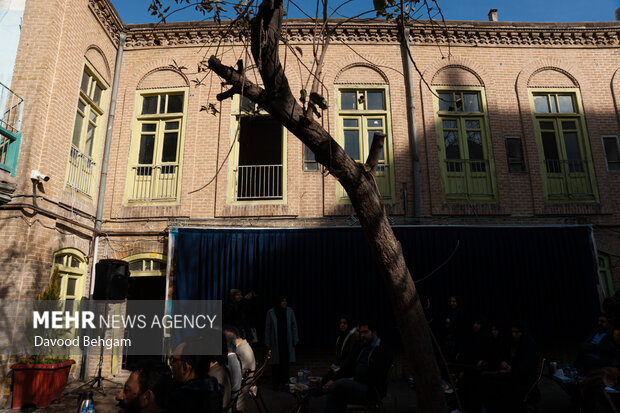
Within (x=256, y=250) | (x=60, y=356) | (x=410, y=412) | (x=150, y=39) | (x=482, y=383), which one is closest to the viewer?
(x=482, y=383)

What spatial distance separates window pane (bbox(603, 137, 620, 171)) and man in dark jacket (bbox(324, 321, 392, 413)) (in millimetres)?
8713

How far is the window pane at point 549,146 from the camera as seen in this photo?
33.6 ft

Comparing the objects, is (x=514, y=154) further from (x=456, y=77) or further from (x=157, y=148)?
(x=157, y=148)

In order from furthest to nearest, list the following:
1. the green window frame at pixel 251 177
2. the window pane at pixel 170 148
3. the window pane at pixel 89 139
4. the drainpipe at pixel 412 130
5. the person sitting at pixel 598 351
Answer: the window pane at pixel 170 148 < the green window frame at pixel 251 177 < the drainpipe at pixel 412 130 < the window pane at pixel 89 139 < the person sitting at pixel 598 351

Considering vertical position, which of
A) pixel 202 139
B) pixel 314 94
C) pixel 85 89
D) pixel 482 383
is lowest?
pixel 482 383

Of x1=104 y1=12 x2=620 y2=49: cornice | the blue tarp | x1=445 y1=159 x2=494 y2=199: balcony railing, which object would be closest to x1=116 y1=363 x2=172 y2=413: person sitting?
the blue tarp

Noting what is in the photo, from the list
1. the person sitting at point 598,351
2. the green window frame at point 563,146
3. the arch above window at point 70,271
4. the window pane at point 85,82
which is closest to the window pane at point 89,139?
the window pane at point 85,82

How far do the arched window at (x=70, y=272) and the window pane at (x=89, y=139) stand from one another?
2.43m

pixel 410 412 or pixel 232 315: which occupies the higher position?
pixel 232 315

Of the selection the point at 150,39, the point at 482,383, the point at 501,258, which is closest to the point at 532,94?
the point at 501,258

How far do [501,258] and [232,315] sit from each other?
6.00 metres

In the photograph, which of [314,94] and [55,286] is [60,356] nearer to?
[55,286]

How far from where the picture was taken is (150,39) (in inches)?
419

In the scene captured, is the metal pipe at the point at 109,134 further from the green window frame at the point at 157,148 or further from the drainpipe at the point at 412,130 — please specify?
the drainpipe at the point at 412,130
